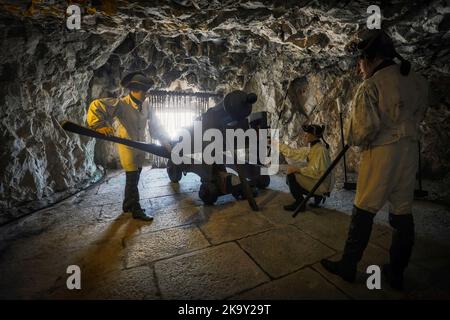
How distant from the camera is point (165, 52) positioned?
7645 millimetres

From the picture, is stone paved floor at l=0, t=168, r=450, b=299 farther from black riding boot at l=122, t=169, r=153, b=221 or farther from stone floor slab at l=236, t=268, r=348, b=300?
black riding boot at l=122, t=169, r=153, b=221

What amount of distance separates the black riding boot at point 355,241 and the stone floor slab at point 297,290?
0.69 ft

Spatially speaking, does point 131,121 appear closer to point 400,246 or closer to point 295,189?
point 295,189

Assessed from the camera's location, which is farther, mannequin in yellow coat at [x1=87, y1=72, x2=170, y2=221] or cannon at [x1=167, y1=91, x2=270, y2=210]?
cannon at [x1=167, y1=91, x2=270, y2=210]

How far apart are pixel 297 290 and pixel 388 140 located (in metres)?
1.63

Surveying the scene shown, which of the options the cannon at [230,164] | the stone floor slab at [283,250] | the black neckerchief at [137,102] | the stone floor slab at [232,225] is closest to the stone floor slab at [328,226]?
the stone floor slab at [283,250]

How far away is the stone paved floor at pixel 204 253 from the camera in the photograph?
6.61 ft

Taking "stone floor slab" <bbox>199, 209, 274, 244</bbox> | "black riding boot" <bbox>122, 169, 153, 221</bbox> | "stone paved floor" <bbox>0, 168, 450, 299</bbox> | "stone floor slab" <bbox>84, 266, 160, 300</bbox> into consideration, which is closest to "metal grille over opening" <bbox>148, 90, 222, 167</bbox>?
"black riding boot" <bbox>122, 169, 153, 221</bbox>

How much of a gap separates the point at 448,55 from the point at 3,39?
8.32 meters

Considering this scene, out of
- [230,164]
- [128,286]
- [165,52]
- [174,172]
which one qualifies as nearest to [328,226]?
[230,164]

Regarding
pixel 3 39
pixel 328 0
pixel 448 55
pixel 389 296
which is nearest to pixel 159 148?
pixel 3 39

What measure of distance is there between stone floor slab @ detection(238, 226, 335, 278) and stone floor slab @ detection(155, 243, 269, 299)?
146mm

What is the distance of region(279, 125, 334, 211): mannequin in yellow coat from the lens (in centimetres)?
364

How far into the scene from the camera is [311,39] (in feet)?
17.0
